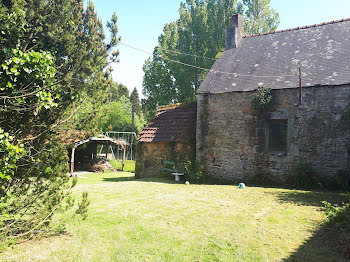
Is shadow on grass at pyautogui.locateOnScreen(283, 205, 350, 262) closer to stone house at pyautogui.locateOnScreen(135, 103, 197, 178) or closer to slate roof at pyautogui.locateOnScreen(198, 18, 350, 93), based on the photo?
slate roof at pyautogui.locateOnScreen(198, 18, 350, 93)

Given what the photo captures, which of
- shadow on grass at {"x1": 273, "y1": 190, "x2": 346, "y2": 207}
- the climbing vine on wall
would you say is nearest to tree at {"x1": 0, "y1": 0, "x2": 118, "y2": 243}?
shadow on grass at {"x1": 273, "y1": 190, "x2": 346, "y2": 207}

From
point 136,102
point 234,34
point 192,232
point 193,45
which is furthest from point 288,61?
point 136,102

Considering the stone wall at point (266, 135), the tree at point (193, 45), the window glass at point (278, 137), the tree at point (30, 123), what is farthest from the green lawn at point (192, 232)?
the tree at point (193, 45)

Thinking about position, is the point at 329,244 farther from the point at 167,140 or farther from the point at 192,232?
the point at 167,140

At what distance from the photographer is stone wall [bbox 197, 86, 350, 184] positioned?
1051cm

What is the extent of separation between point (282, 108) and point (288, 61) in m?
2.71

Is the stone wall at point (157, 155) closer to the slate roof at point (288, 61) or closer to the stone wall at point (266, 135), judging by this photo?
the stone wall at point (266, 135)

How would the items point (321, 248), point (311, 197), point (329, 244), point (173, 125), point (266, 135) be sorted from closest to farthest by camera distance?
point (321, 248) → point (329, 244) → point (311, 197) → point (266, 135) → point (173, 125)

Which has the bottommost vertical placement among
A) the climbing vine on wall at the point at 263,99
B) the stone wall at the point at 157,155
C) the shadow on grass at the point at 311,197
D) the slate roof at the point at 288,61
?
the shadow on grass at the point at 311,197

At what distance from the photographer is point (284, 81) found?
11805 millimetres

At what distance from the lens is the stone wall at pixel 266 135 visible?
1051 centimetres

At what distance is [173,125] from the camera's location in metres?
14.6

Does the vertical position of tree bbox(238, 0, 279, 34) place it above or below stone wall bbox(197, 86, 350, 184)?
above

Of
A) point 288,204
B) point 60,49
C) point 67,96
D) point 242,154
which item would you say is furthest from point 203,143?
point 67,96
